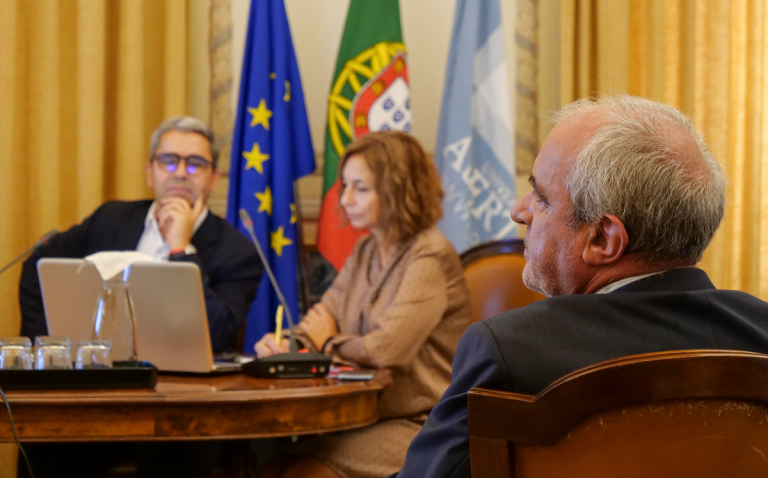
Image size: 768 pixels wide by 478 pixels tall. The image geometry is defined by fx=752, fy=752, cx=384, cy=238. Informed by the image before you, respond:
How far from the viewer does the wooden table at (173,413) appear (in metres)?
1.53

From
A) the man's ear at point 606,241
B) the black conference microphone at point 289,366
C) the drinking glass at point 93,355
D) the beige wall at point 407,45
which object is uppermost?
the beige wall at point 407,45

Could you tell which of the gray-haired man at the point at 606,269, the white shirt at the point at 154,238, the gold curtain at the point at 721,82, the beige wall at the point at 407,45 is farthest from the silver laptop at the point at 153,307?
the beige wall at the point at 407,45

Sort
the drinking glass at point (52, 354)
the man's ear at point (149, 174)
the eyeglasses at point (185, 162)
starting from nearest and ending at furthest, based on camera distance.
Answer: the drinking glass at point (52, 354), the eyeglasses at point (185, 162), the man's ear at point (149, 174)

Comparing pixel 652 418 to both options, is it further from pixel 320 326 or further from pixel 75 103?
pixel 75 103

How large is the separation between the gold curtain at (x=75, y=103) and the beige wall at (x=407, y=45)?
0.49 metres

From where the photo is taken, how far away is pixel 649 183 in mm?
971

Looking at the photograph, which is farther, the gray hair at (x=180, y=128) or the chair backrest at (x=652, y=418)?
the gray hair at (x=180, y=128)

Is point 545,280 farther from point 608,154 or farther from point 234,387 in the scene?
point 234,387

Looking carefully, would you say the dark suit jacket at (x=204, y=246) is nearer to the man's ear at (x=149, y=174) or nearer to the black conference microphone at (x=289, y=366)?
the man's ear at (x=149, y=174)

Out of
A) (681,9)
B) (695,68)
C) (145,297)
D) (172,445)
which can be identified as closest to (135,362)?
(145,297)

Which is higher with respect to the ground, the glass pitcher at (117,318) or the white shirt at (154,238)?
the white shirt at (154,238)

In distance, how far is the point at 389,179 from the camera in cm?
257

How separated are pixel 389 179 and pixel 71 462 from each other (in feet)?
4.36

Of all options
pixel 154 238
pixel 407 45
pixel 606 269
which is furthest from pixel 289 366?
pixel 407 45
